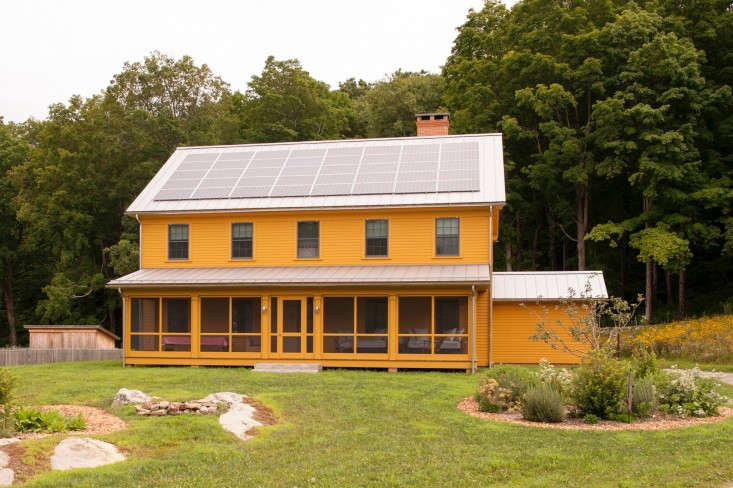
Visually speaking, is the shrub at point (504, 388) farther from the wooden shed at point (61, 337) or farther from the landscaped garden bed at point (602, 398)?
the wooden shed at point (61, 337)

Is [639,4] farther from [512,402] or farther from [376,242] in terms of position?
[512,402]

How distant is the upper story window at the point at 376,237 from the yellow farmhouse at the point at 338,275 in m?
0.05

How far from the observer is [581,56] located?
125 ft

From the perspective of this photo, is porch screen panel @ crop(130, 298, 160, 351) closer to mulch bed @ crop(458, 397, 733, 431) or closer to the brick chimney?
the brick chimney

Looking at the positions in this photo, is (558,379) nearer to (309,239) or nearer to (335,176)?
(309,239)

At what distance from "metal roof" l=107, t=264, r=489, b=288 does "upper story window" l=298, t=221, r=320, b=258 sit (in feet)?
1.93

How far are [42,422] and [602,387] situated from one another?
32.6ft

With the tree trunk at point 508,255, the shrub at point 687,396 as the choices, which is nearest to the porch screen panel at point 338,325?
the shrub at point 687,396

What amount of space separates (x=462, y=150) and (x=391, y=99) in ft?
110

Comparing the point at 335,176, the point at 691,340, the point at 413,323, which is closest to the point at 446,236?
the point at 413,323

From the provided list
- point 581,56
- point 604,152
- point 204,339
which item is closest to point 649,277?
point 604,152

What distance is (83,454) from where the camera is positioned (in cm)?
1098

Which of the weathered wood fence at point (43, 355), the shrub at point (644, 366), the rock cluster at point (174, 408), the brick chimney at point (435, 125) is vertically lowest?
the weathered wood fence at point (43, 355)

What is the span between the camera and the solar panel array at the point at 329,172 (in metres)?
26.2
